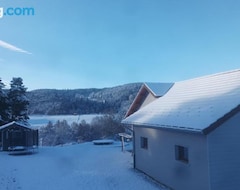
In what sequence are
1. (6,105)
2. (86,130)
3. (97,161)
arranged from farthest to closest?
(86,130)
(6,105)
(97,161)

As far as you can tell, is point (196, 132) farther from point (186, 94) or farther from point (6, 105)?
point (6, 105)

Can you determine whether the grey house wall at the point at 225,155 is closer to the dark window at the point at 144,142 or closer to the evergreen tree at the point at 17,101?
the dark window at the point at 144,142

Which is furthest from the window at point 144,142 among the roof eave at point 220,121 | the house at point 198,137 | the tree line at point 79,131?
the tree line at point 79,131

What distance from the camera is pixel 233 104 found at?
29.9 ft

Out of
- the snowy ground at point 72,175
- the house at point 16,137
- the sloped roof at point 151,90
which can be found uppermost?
the sloped roof at point 151,90

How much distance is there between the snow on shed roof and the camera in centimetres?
1748

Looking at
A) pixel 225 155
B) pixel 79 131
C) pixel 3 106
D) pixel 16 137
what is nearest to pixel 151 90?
pixel 225 155

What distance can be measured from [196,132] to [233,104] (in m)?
1.61

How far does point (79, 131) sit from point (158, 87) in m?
25.1

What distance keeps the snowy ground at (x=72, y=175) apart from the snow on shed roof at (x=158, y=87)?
477 centimetres

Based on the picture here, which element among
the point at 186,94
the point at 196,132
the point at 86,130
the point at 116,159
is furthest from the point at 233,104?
the point at 86,130

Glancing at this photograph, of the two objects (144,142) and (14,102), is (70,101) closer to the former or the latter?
(14,102)

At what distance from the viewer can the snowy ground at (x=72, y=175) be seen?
11906mm

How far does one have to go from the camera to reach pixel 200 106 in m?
10.6
